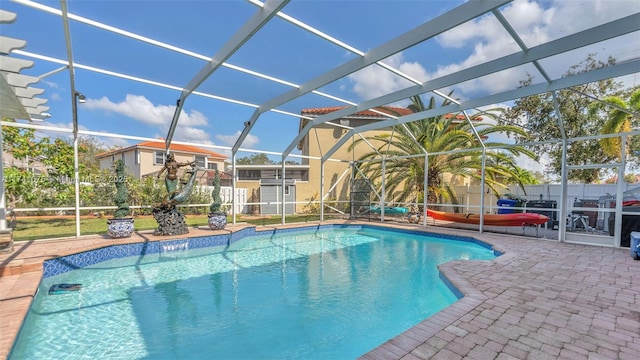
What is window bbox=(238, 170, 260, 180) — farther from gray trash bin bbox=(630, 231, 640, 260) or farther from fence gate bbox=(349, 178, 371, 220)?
gray trash bin bbox=(630, 231, 640, 260)

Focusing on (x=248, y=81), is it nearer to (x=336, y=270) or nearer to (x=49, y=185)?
(x=336, y=270)

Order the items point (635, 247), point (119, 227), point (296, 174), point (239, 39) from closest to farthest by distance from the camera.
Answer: point (239, 39) < point (635, 247) < point (119, 227) < point (296, 174)

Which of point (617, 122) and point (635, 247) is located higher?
point (617, 122)

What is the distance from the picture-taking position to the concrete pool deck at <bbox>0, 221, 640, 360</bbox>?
8.54 ft

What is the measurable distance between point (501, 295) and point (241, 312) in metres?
3.66

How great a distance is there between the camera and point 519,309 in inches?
137

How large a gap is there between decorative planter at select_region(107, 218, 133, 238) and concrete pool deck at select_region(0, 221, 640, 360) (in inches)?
40.4

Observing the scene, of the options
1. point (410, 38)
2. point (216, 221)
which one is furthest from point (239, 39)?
point (216, 221)

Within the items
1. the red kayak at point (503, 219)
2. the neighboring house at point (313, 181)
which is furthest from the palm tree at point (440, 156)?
the neighboring house at point (313, 181)

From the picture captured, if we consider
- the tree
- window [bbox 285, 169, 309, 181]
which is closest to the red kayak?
the tree

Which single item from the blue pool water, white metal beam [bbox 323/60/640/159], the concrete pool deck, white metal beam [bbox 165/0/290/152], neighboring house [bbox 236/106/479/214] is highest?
white metal beam [bbox 165/0/290/152]

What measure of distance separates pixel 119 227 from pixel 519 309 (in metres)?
8.53

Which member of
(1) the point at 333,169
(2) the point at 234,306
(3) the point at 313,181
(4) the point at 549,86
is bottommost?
(2) the point at 234,306

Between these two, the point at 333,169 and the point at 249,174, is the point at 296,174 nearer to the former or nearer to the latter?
the point at 333,169
